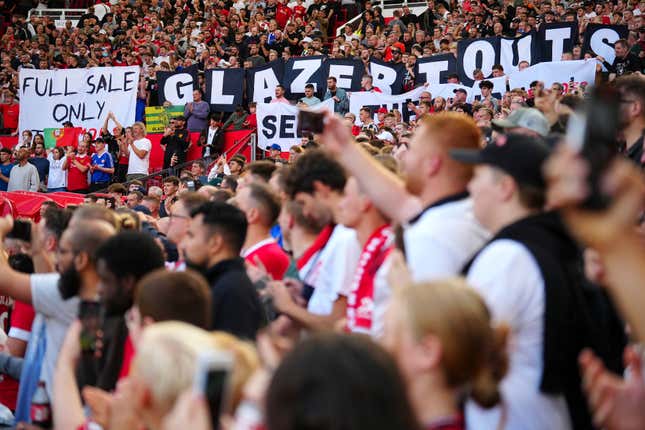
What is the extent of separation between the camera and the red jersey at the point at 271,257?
514cm

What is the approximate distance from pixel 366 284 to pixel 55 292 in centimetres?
135

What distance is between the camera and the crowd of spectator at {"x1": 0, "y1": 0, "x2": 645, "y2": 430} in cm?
178

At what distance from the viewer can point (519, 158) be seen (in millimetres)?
3115

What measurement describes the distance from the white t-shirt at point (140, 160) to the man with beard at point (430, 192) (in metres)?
14.1

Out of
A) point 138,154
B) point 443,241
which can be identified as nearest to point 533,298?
point 443,241

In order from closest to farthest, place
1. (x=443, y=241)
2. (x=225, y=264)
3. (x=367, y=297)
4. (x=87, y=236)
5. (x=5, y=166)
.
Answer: (x=443, y=241) → (x=367, y=297) → (x=87, y=236) → (x=225, y=264) → (x=5, y=166)

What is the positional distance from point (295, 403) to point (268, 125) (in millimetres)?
14746

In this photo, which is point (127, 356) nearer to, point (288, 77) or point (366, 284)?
point (366, 284)

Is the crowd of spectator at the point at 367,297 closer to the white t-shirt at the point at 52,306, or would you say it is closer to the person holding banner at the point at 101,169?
the white t-shirt at the point at 52,306

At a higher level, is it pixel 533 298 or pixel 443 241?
pixel 443 241

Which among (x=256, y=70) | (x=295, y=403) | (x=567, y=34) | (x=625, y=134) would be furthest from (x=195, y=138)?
(x=295, y=403)

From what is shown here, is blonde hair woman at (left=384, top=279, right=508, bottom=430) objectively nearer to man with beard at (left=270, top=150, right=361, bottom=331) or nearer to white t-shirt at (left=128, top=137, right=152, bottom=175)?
man with beard at (left=270, top=150, right=361, bottom=331)

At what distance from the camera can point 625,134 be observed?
5.96m

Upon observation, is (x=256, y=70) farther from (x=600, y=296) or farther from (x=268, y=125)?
(x=600, y=296)
